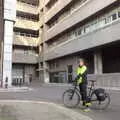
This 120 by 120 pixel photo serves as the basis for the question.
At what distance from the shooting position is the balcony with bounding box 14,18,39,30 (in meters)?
56.0

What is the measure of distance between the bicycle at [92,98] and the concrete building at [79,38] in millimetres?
18287

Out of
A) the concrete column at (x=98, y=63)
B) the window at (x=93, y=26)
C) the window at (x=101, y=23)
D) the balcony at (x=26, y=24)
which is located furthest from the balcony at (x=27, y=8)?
the window at (x=101, y=23)

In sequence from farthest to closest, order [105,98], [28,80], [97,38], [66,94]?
[28,80] → [97,38] → [66,94] → [105,98]

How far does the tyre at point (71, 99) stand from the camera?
10258 mm

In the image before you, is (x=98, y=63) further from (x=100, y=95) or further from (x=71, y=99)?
(x=100, y=95)

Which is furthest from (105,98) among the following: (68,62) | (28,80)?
(28,80)

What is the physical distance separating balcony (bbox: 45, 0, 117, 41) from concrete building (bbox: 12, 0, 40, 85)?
10.0 meters

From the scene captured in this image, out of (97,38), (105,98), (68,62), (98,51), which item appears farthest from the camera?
(68,62)

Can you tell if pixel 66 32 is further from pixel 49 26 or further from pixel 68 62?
pixel 49 26

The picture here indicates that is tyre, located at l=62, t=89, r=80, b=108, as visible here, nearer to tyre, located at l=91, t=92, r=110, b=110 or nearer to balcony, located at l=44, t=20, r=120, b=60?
tyre, located at l=91, t=92, r=110, b=110

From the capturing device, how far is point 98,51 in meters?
34.8

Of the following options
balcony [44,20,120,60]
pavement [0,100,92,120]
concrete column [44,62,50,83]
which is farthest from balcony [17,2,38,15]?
pavement [0,100,92,120]

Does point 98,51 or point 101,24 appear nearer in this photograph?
point 101,24

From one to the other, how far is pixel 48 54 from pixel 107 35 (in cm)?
2233
